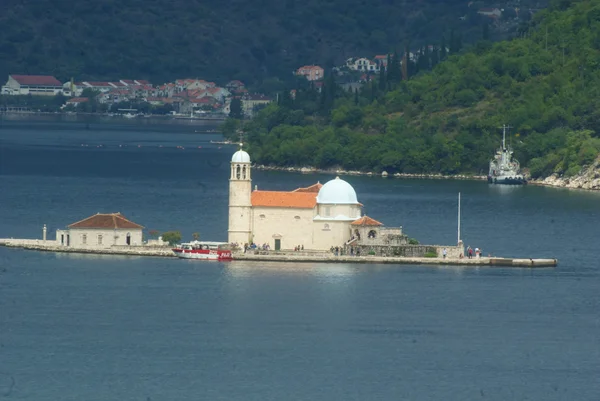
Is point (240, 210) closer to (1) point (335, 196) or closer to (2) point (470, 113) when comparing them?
(1) point (335, 196)

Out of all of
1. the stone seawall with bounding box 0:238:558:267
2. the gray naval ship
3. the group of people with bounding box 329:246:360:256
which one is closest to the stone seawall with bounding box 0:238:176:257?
the stone seawall with bounding box 0:238:558:267

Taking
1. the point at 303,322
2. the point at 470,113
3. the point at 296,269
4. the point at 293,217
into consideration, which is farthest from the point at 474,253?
the point at 470,113

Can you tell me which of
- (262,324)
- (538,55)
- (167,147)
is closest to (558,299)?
(262,324)

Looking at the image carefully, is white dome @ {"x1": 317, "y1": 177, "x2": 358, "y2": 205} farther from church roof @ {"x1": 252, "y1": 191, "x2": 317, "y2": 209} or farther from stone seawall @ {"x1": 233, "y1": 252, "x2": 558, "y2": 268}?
stone seawall @ {"x1": 233, "y1": 252, "x2": 558, "y2": 268}

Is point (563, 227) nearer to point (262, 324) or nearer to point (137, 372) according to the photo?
point (262, 324)

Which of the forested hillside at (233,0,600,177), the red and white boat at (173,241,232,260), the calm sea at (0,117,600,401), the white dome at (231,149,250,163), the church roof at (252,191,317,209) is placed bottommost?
the calm sea at (0,117,600,401)

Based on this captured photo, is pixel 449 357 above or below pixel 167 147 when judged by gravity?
below

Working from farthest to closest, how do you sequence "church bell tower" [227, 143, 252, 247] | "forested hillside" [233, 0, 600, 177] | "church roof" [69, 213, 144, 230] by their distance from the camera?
1. "forested hillside" [233, 0, 600, 177]
2. "church roof" [69, 213, 144, 230]
3. "church bell tower" [227, 143, 252, 247]

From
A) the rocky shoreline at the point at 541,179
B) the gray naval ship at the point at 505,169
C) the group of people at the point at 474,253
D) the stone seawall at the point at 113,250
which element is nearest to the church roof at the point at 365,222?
the group of people at the point at 474,253
